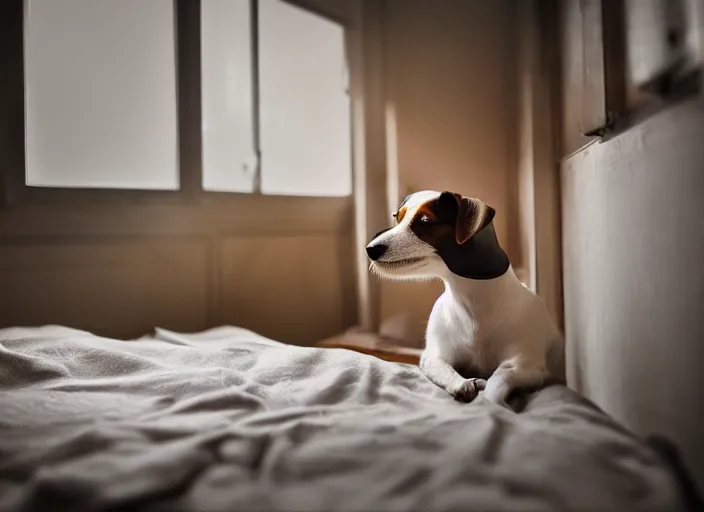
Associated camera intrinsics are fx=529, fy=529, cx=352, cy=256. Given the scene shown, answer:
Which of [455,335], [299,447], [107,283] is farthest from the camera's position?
[107,283]

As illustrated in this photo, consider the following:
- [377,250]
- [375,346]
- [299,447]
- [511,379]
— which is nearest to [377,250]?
[377,250]

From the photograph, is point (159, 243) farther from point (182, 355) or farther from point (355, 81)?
point (355, 81)

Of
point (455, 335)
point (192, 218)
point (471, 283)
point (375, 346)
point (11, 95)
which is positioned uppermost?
point (11, 95)

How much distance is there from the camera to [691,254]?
0.69 metres

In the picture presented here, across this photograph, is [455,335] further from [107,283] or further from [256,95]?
[256,95]

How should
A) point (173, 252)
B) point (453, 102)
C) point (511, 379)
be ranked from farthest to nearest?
1. point (453, 102)
2. point (173, 252)
3. point (511, 379)

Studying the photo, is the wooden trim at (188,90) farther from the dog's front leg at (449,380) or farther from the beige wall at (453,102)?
the dog's front leg at (449,380)

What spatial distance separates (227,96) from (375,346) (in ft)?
3.54

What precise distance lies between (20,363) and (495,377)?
0.90 meters

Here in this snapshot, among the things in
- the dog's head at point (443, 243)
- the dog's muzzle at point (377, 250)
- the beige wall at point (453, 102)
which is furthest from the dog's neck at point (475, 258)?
the beige wall at point (453, 102)

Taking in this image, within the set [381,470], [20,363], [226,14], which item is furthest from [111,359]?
[226,14]

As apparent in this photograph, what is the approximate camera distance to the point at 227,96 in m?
1.99

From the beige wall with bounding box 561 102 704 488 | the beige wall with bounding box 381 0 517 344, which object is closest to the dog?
the beige wall with bounding box 561 102 704 488

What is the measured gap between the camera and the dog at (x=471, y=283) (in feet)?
3.35
